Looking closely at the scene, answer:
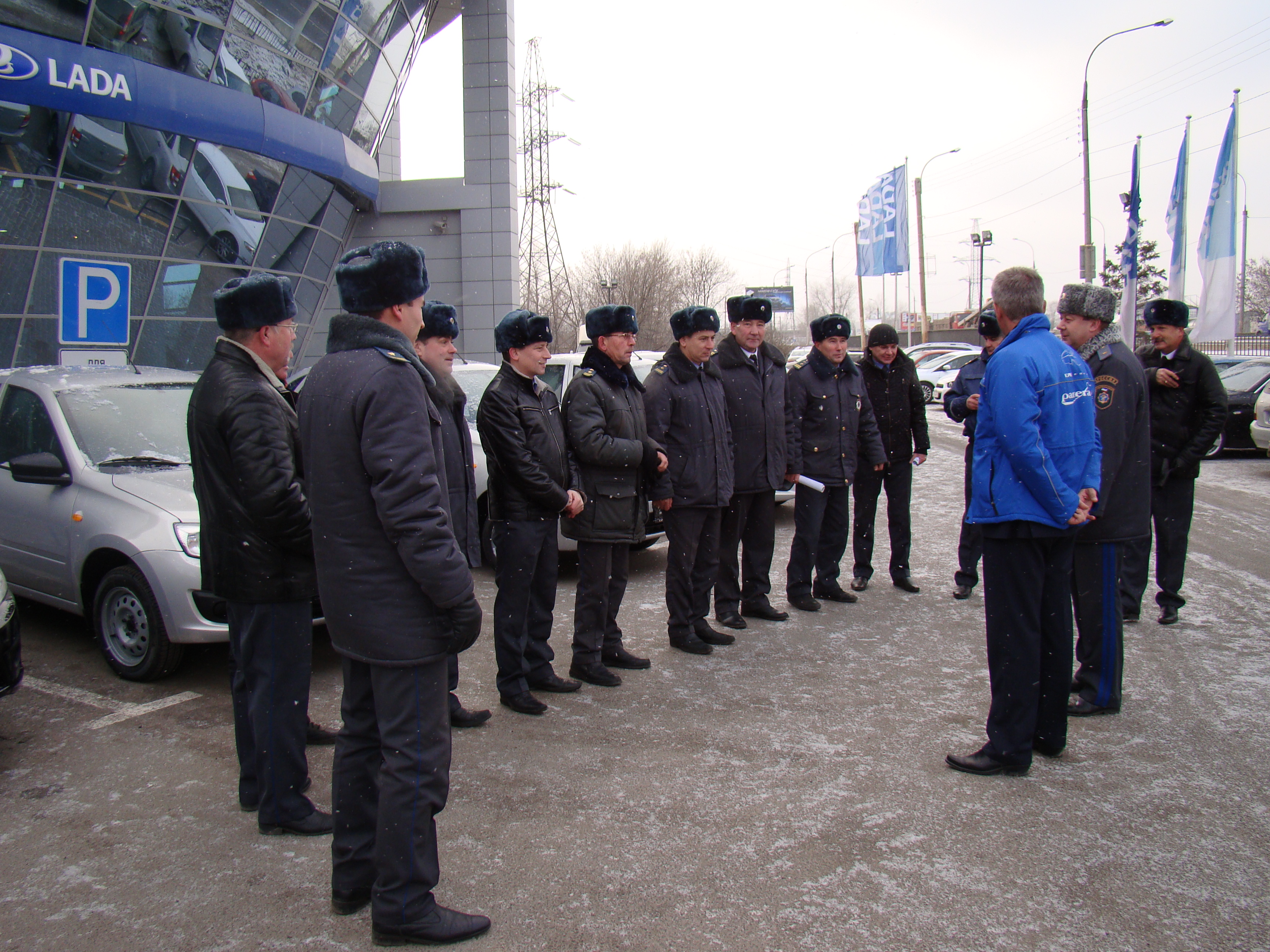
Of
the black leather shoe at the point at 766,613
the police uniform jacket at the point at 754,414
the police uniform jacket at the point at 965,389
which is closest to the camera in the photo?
the police uniform jacket at the point at 754,414

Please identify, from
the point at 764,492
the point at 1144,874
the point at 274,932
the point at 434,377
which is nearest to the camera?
the point at 274,932

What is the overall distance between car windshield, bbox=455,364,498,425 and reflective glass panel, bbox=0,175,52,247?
35.6ft

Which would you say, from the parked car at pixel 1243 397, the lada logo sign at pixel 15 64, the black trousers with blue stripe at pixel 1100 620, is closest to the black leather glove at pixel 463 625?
the black trousers with blue stripe at pixel 1100 620

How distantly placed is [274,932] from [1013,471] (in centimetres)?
320

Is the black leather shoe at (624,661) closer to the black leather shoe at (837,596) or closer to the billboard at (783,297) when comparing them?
the black leather shoe at (837,596)

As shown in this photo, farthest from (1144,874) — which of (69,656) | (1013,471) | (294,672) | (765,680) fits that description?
(69,656)

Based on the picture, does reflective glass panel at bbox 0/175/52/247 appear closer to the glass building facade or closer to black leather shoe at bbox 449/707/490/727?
the glass building facade

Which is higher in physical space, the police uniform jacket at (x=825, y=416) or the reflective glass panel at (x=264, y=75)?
the reflective glass panel at (x=264, y=75)

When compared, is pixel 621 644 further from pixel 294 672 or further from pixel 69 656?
pixel 69 656

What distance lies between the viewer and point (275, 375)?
3.68 metres

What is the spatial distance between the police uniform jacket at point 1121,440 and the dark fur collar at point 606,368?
245cm

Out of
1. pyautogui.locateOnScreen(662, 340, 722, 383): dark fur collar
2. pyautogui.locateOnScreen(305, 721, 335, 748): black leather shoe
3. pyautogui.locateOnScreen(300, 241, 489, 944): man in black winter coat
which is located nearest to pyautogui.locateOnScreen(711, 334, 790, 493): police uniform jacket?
pyautogui.locateOnScreen(662, 340, 722, 383): dark fur collar

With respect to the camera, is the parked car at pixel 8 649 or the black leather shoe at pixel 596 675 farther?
the black leather shoe at pixel 596 675

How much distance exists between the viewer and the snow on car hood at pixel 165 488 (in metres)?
4.79
